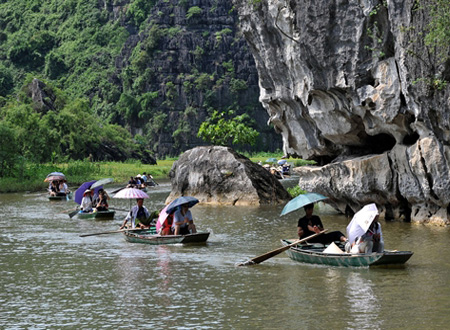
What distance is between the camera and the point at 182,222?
859 inches

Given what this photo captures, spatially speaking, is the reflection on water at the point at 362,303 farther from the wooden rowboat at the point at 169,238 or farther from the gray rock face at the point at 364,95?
the gray rock face at the point at 364,95

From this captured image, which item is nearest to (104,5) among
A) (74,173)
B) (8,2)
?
(8,2)

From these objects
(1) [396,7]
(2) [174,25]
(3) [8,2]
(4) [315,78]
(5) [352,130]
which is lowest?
(5) [352,130]

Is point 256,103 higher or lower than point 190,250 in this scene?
higher

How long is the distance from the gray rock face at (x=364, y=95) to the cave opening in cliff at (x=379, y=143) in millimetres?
46

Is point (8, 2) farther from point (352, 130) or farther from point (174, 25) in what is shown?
point (352, 130)

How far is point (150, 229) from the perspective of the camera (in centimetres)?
2338

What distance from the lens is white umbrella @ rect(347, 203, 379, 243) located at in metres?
16.8

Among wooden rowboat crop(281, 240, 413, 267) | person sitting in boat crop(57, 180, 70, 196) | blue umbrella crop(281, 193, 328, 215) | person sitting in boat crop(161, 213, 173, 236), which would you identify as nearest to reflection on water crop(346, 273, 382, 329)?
wooden rowboat crop(281, 240, 413, 267)

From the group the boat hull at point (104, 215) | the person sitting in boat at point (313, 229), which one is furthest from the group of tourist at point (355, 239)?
the boat hull at point (104, 215)

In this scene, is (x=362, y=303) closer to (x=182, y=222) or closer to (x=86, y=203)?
(x=182, y=222)

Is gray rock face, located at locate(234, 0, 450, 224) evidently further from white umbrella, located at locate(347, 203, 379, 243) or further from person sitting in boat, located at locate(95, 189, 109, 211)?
person sitting in boat, located at locate(95, 189, 109, 211)

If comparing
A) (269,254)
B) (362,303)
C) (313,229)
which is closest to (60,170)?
(313,229)

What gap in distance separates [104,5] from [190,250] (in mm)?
128124
